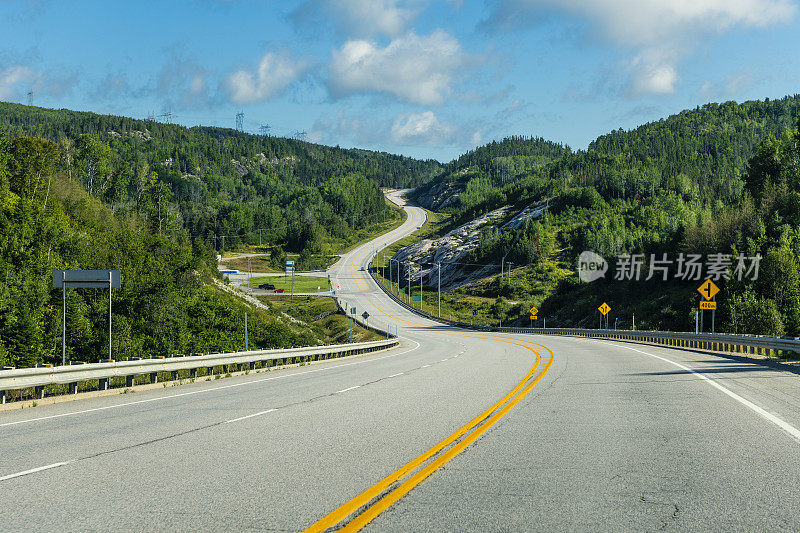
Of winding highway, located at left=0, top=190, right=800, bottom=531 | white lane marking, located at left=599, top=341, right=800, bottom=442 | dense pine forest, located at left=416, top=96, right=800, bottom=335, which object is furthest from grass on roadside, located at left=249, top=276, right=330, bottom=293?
winding highway, located at left=0, top=190, right=800, bottom=531

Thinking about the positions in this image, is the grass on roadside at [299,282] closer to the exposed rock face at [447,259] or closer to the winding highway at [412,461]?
the exposed rock face at [447,259]

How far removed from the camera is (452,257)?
152750mm

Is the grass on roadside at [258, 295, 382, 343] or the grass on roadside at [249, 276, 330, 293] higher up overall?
the grass on roadside at [249, 276, 330, 293]

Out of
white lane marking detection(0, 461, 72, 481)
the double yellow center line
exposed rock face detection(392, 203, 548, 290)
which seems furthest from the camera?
exposed rock face detection(392, 203, 548, 290)

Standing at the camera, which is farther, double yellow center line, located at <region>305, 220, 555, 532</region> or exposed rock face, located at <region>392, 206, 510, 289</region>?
exposed rock face, located at <region>392, 206, 510, 289</region>

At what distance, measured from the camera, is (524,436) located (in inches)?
309

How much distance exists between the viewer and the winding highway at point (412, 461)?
4.66 m
